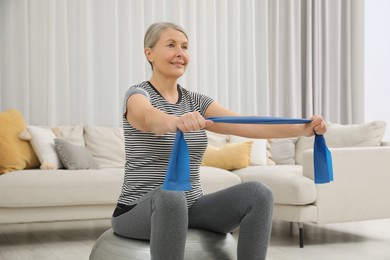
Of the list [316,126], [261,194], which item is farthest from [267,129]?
[261,194]

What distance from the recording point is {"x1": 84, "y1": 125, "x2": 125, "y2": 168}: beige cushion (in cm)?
447

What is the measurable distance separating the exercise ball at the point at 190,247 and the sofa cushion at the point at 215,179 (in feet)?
5.93

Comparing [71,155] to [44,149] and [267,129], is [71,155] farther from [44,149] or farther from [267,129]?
[267,129]

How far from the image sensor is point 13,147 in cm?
397

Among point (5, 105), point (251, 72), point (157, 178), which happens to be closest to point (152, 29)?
point (157, 178)

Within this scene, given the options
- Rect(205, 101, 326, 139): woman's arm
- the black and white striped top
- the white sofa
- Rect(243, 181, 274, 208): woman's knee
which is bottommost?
the white sofa

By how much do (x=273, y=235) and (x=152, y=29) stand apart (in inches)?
89.9

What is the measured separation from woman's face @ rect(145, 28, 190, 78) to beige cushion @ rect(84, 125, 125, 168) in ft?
7.84

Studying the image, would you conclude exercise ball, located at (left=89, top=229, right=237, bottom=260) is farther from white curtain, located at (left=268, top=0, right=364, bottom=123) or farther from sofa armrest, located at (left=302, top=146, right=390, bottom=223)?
white curtain, located at (left=268, top=0, right=364, bottom=123)

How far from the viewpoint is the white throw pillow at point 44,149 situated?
4.03 metres

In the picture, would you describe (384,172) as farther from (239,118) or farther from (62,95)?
(62,95)

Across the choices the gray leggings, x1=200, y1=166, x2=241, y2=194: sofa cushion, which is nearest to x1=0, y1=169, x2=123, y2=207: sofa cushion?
x1=200, y1=166, x2=241, y2=194: sofa cushion

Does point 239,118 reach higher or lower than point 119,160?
higher

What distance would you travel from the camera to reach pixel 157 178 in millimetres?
2035
